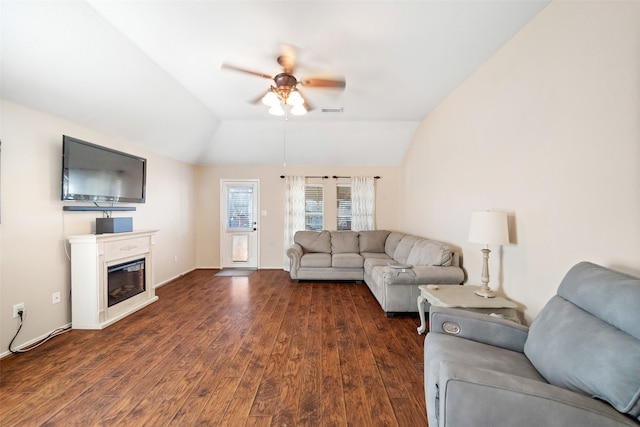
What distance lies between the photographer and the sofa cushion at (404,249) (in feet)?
13.3

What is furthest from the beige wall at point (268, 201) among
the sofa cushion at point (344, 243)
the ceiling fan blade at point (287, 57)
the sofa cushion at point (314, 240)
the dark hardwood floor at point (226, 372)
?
the ceiling fan blade at point (287, 57)

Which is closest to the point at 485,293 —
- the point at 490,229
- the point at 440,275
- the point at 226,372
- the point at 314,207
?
the point at 490,229

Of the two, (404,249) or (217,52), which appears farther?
(404,249)

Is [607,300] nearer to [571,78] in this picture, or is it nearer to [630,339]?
[630,339]

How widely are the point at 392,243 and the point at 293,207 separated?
7.36ft

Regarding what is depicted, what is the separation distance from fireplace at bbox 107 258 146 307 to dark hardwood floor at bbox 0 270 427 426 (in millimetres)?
298

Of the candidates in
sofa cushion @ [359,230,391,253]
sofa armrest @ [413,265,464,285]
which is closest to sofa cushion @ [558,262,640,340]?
sofa armrest @ [413,265,464,285]

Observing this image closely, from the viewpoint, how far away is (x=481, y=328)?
5.38 ft

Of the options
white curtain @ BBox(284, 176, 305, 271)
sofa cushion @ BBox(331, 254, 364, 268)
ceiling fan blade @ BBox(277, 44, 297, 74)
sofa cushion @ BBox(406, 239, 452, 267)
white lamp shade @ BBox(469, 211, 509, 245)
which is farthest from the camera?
white curtain @ BBox(284, 176, 305, 271)

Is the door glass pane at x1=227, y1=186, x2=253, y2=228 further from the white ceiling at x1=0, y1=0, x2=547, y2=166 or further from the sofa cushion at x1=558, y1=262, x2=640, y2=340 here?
the sofa cushion at x1=558, y1=262, x2=640, y2=340

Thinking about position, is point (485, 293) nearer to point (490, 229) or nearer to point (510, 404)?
point (490, 229)

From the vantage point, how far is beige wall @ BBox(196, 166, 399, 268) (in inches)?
223

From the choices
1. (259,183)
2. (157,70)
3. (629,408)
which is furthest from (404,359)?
(259,183)

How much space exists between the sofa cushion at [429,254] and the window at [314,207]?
241cm
